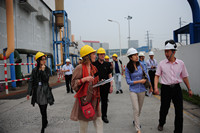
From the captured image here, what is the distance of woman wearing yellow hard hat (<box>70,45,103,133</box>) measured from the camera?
97.3 inches

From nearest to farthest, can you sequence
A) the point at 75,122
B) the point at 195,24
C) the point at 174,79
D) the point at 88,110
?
the point at 88,110, the point at 174,79, the point at 75,122, the point at 195,24

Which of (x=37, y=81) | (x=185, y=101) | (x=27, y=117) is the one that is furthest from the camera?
(x=185, y=101)

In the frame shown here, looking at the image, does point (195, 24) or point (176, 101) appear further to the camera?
point (195, 24)

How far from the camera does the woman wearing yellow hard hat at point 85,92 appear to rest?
247cm

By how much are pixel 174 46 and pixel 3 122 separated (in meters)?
4.86

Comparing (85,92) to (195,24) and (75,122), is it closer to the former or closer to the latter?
(75,122)

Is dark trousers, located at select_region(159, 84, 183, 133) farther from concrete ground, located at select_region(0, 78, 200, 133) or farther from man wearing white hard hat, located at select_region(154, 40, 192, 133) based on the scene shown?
concrete ground, located at select_region(0, 78, 200, 133)

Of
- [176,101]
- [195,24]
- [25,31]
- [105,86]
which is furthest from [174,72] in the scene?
[25,31]

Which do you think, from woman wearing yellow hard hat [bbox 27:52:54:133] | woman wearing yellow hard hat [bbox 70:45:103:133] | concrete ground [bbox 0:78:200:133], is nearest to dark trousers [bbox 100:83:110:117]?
concrete ground [bbox 0:78:200:133]

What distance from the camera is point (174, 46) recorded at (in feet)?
10.5

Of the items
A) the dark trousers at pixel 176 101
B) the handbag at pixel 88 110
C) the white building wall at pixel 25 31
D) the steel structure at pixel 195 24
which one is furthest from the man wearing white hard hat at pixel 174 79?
the white building wall at pixel 25 31

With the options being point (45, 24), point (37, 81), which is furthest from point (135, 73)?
point (45, 24)

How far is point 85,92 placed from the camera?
8.16ft

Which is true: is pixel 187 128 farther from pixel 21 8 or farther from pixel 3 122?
pixel 21 8
